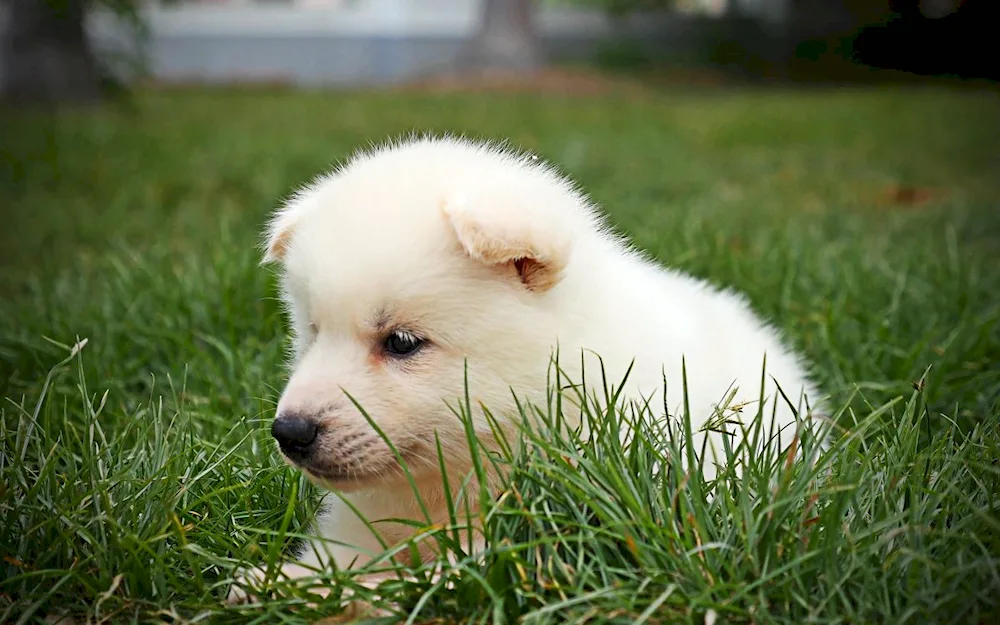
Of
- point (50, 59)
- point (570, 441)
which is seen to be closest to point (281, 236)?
point (570, 441)

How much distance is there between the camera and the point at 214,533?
244 cm

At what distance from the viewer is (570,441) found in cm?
235

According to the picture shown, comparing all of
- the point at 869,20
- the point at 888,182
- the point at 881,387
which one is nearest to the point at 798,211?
the point at 888,182

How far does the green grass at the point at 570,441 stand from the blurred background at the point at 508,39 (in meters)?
13.9

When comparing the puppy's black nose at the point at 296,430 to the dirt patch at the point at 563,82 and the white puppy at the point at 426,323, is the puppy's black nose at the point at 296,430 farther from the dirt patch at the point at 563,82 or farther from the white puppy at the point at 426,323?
the dirt patch at the point at 563,82

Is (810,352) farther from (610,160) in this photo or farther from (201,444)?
(610,160)

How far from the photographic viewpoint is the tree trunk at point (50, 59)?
582 inches

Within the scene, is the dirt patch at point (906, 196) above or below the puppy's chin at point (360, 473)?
below

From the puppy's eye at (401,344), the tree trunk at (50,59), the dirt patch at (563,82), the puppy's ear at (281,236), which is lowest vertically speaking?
the dirt patch at (563,82)

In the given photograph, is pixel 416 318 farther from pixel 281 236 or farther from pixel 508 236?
pixel 281 236

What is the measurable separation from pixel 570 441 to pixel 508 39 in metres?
21.2

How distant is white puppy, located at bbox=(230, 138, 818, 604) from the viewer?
2.35 metres

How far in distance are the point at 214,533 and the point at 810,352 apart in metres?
2.54

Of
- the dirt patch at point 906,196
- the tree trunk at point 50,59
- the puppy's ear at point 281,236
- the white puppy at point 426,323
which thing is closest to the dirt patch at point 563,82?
the tree trunk at point 50,59
